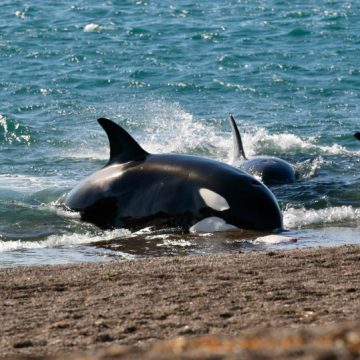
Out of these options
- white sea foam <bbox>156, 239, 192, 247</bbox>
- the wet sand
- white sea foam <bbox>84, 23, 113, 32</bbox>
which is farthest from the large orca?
white sea foam <bbox>84, 23, 113, 32</bbox>

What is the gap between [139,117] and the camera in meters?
23.9

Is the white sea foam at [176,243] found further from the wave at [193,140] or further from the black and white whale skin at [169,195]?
the wave at [193,140]

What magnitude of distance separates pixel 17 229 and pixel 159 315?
6423 millimetres

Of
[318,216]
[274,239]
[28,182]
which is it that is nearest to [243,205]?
[274,239]

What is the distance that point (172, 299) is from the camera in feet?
25.5

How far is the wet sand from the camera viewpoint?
21.6ft

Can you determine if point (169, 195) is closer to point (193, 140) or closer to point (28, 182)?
point (28, 182)

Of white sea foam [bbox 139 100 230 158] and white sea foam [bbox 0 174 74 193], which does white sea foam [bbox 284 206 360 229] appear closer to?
white sea foam [bbox 0 174 74 193]

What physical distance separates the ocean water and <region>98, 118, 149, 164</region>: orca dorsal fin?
1.01m

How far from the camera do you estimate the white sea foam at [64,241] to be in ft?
39.4

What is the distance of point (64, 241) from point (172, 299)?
477 centimetres

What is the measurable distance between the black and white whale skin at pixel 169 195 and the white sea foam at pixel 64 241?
0.31 meters

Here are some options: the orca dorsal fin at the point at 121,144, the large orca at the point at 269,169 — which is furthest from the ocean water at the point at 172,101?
the orca dorsal fin at the point at 121,144

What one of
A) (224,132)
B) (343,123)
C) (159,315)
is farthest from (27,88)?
(159,315)
